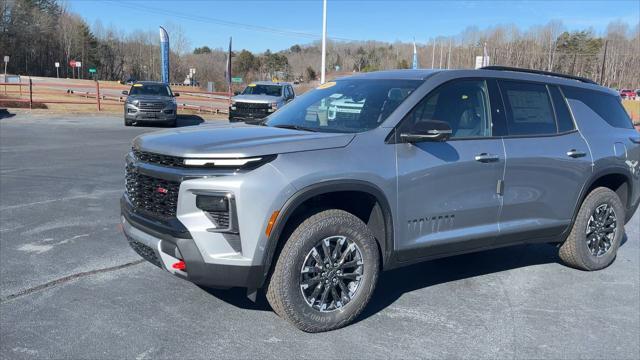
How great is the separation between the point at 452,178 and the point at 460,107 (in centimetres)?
66

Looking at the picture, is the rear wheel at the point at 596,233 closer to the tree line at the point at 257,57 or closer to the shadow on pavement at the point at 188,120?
the shadow on pavement at the point at 188,120

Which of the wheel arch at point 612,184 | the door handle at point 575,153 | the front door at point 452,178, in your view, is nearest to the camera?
the front door at point 452,178

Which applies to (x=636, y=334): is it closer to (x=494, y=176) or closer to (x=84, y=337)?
(x=494, y=176)

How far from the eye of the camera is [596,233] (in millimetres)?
5375

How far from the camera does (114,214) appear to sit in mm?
6816

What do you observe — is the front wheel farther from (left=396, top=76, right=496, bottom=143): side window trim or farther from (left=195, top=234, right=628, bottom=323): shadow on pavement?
(left=396, top=76, right=496, bottom=143): side window trim

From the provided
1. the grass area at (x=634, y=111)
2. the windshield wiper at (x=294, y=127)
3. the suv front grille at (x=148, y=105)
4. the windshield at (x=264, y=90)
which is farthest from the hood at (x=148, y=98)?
the grass area at (x=634, y=111)

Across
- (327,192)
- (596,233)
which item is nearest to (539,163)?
(596,233)

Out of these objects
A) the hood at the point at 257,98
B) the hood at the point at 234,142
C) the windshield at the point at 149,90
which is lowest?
the hood at the point at 234,142

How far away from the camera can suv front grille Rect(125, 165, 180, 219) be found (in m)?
3.44

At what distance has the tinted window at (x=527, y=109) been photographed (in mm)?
4641

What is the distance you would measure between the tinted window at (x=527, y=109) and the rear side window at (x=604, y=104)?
1.26ft

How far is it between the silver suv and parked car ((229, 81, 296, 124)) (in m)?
14.7

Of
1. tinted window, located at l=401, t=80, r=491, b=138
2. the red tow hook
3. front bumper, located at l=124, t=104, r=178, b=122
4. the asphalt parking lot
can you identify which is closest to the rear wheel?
the asphalt parking lot
